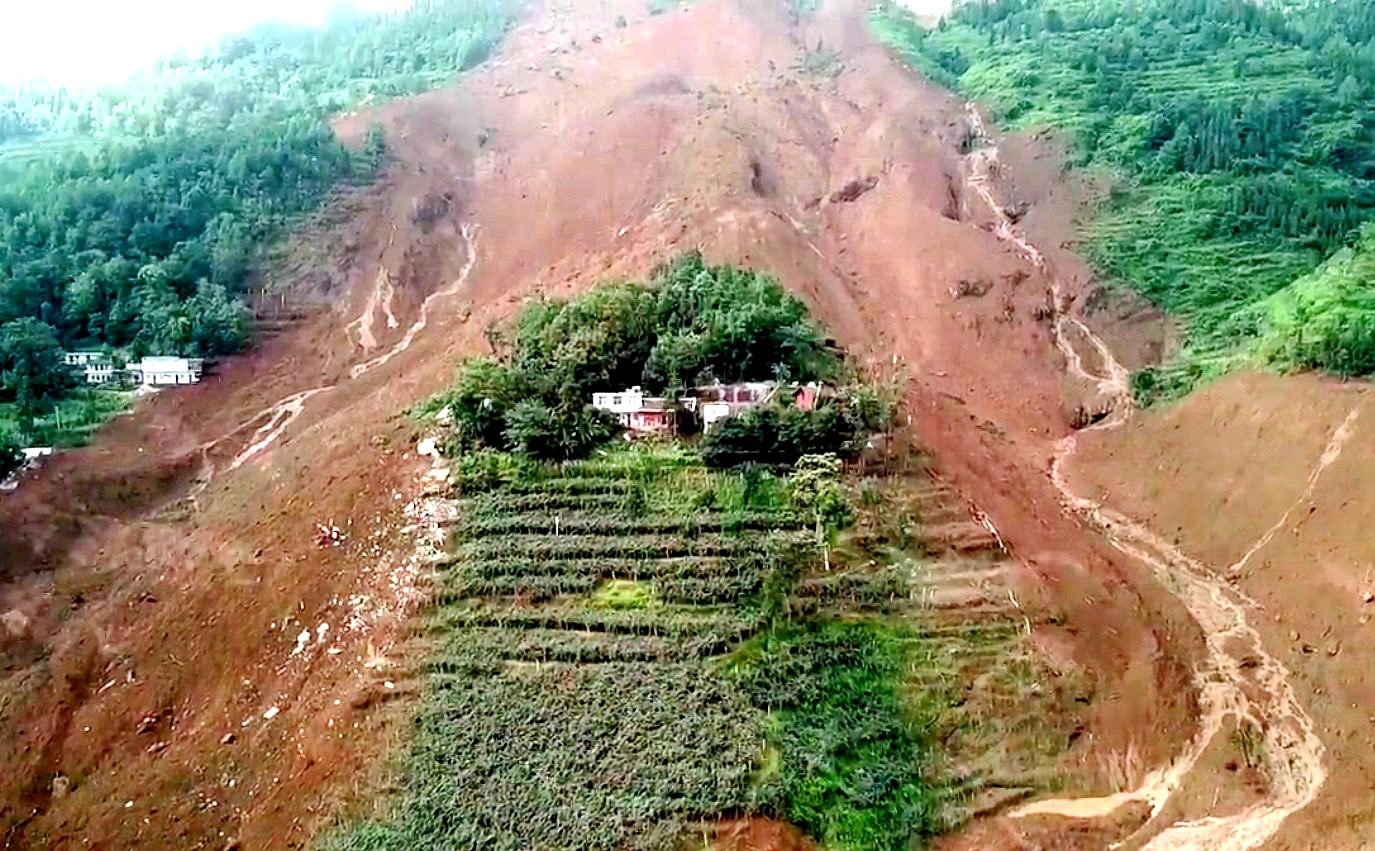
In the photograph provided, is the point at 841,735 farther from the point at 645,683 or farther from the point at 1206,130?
the point at 1206,130

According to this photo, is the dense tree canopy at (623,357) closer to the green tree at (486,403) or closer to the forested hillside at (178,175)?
the green tree at (486,403)

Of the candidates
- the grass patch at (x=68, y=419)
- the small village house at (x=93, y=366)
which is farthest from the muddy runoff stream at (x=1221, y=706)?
the small village house at (x=93, y=366)

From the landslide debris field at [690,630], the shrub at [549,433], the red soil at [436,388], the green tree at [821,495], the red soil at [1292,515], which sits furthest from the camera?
the shrub at [549,433]

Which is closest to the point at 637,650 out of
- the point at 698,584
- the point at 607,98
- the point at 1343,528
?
the point at 698,584

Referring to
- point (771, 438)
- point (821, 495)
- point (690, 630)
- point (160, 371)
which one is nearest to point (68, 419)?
point (160, 371)

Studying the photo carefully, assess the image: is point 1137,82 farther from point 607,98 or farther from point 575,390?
point 575,390
